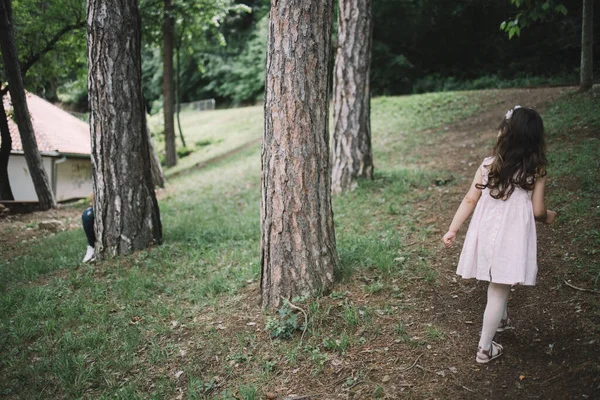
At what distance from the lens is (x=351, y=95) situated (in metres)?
8.19

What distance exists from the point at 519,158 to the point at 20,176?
23.4 m

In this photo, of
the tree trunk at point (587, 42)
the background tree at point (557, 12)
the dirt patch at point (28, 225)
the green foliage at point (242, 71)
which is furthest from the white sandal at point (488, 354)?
the green foliage at point (242, 71)

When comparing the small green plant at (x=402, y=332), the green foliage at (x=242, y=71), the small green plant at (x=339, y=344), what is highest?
the green foliage at (x=242, y=71)

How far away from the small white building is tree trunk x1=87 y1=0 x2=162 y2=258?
51.2 ft

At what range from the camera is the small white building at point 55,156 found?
794 inches

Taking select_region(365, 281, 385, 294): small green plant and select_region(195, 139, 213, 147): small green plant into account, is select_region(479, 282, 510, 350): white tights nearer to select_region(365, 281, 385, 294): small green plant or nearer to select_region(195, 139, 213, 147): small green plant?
select_region(365, 281, 385, 294): small green plant

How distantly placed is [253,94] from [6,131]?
98.8 feet

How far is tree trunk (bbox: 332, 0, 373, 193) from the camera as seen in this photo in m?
8.11

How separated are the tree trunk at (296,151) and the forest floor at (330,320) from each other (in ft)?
1.30

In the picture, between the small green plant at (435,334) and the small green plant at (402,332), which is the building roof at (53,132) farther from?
the small green plant at (435,334)

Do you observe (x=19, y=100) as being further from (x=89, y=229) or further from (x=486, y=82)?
(x=486, y=82)

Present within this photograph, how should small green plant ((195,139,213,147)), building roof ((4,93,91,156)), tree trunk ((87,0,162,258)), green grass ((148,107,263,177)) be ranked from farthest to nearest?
small green plant ((195,139,213,147))
green grass ((148,107,263,177))
building roof ((4,93,91,156))
tree trunk ((87,0,162,258))

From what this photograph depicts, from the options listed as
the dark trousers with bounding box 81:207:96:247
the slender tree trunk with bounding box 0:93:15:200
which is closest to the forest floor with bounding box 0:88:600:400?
the dark trousers with bounding box 81:207:96:247

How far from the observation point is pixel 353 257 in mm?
5117
